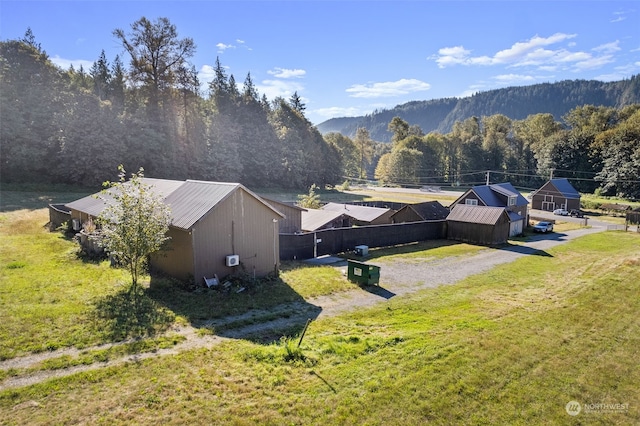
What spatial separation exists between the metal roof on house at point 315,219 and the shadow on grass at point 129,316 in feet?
45.0

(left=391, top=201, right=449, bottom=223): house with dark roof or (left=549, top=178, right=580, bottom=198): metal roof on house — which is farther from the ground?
(left=549, top=178, right=580, bottom=198): metal roof on house

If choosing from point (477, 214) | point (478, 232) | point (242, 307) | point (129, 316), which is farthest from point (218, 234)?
point (477, 214)

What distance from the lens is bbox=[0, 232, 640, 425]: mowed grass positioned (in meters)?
7.64

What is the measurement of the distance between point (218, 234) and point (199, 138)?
139 ft

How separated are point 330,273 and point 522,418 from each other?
12096 millimetres

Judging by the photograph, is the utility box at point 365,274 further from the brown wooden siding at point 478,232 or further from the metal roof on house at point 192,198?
the brown wooden siding at point 478,232

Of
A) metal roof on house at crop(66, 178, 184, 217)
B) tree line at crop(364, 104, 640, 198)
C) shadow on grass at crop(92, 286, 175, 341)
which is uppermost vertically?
tree line at crop(364, 104, 640, 198)

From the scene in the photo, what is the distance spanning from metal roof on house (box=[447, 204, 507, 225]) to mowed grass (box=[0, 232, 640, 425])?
15709mm

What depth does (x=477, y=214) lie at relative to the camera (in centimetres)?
3108

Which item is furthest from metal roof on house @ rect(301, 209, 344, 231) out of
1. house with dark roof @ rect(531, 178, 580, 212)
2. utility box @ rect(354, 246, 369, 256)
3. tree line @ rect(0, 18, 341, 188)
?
house with dark roof @ rect(531, 178, 580, 212)

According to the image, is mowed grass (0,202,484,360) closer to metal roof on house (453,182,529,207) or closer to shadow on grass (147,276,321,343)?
shadow on grass (147,276,321,343)

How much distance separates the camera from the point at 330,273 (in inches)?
768

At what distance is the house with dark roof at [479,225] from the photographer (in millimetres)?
29812

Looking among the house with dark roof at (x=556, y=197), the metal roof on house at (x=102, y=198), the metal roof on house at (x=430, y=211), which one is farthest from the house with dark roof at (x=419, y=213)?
the house with dark roof at (x=556, y=197)
